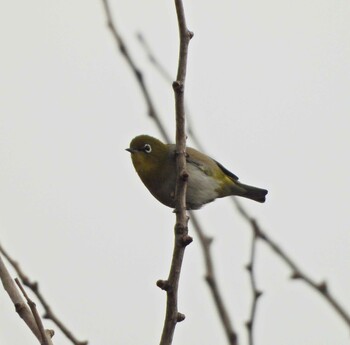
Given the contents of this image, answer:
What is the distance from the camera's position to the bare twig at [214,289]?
294 centimetres

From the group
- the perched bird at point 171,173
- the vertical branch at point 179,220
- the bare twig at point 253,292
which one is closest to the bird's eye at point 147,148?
the perched bird at point 171,173

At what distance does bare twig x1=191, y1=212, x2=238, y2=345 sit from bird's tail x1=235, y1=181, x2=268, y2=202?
13.6 ft

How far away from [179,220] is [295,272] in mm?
666

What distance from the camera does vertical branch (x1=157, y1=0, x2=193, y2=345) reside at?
312 cm

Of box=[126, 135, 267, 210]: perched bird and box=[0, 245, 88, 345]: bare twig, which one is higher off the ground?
box=[126, 135, 267, 210]: perched bird

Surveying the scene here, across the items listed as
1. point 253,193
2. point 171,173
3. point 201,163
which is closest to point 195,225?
point 171,173

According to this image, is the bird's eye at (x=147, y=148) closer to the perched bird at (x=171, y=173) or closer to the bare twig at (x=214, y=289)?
the perched bird at (x=171, y=173)

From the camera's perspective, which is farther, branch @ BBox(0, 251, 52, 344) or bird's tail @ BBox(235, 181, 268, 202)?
bird's tail @ BBox(235, 181, 268, 202)

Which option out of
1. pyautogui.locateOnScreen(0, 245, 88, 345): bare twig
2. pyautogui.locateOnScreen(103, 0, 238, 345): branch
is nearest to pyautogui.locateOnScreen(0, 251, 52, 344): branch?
pyautogui.locateOnScreen(0, 245, 88, 345): bare twig

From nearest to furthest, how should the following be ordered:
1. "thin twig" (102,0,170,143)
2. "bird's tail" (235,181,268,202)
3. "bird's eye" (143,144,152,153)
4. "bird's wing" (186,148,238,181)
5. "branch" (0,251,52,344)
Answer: "branch" (0,251,52,344), "thin twig" (102,0,170,143), "bird's eye" (143,144,152,153), "bird's wing" (186,148,238,181), "bird's tail" (235,181,268,202)

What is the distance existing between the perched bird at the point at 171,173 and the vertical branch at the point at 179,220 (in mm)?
2985

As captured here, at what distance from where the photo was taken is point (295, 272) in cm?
323

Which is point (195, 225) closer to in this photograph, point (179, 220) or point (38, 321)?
point (179, 220)

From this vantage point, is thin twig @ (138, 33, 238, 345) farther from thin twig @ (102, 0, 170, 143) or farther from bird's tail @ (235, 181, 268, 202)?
bird's tail @ (235, 181, 268, 202)
